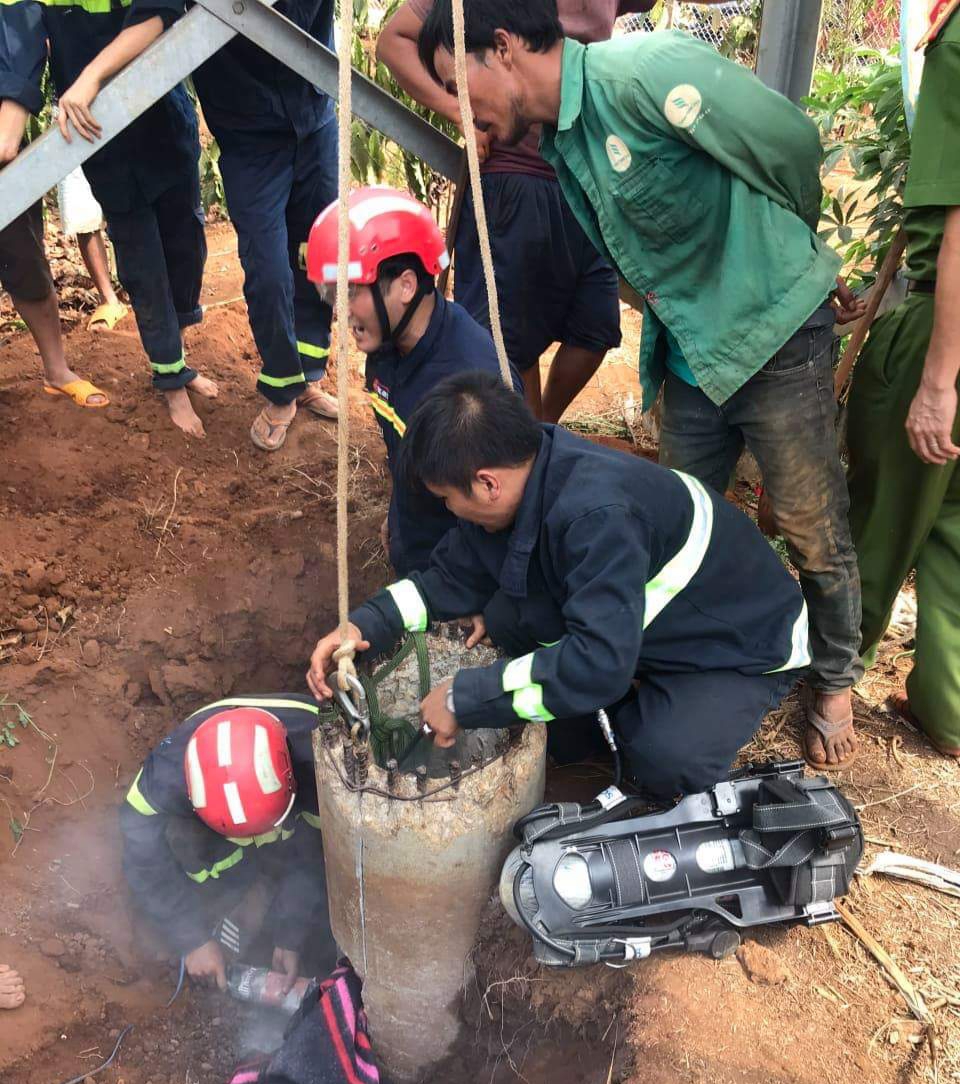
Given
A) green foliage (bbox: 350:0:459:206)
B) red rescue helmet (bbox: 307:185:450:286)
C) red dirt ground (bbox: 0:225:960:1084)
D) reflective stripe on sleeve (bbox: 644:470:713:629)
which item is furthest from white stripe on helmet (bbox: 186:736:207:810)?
green foliage (bbox: 350:0:459:206)

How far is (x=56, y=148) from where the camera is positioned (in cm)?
297

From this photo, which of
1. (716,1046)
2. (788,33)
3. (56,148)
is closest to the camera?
(716,1046)

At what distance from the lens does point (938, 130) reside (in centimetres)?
226

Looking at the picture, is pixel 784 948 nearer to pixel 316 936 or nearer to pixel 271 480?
pixel 316 936

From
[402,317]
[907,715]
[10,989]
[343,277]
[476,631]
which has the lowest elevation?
[10,989]

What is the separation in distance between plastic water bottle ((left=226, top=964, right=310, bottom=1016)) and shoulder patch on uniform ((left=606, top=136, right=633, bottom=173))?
8.73ft

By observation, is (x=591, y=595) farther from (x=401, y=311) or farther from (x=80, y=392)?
(x=80, y=392)

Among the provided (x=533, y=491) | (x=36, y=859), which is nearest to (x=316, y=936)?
(x=36, y=859)

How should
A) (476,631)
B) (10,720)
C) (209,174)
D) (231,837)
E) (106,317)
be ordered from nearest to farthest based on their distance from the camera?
1. (476,631)
2. (231,837)
3. (10,720)
4. (106,317)
5. (209,174)

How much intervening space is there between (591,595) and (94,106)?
2196 mm

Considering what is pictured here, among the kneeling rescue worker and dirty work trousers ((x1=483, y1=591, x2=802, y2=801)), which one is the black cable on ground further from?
dirty work trousers ((x1=483, y1=591, x2=802, y2=801))

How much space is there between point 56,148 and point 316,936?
270cm

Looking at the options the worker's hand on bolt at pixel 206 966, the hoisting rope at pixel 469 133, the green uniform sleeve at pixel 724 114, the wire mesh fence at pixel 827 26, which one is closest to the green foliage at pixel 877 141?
the green uniform sleeve at pixel 724 114

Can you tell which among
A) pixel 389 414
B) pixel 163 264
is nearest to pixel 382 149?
pixel 163 264
